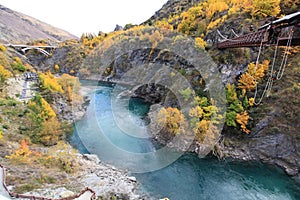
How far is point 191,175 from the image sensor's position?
19031 mm

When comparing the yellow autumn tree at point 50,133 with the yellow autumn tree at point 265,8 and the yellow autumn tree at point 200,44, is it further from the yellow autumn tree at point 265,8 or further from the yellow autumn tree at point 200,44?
the yellow autumn tree at point 265,8

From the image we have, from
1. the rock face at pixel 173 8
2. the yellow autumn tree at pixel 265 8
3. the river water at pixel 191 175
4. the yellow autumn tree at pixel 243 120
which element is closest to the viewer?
the river water at pixel 191 175

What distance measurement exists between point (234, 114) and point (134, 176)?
12.5 meters

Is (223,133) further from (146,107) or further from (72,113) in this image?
(72,113)

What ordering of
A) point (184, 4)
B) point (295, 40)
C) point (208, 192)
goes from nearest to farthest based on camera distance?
point (295, 40) < point (208, 192) < point (184, 4)

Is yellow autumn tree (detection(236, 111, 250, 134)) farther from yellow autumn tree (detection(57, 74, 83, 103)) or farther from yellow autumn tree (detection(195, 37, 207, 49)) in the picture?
yellow autumn tree (detection(57, 74, 83, 103))

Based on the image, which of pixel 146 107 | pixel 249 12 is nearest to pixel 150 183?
pixel 146 107

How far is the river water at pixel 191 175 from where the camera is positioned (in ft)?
55.7

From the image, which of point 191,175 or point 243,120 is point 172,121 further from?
point 243,120

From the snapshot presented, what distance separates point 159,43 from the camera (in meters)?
43.1

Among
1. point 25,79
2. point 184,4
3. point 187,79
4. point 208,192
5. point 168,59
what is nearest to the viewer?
point 208,192

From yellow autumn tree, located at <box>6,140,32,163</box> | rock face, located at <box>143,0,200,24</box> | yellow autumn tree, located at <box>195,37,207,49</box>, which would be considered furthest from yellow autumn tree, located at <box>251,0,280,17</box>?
rock face, located at <box>143,0,200,24</box>

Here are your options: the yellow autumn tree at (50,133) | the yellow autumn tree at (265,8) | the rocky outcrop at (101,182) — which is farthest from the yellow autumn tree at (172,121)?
the yellow autumn tree at (265,8)

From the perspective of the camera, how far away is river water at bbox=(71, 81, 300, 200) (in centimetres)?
1698
